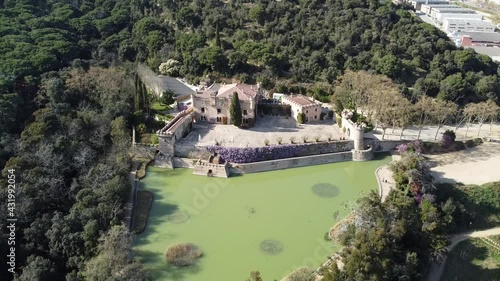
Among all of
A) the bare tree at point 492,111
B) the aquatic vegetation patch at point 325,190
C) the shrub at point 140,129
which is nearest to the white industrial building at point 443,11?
the bare tree at point 492,111

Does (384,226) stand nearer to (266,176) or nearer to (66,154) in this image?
(266,176)

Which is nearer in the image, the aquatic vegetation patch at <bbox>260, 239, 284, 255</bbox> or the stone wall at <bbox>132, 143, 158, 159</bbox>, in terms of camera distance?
the aquatic vegetation patch at <bbox>260, 239, 284, 255</bbox>

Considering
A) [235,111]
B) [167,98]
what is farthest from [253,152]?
[167,98]

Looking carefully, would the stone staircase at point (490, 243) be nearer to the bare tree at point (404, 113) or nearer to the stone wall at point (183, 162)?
the bare tree at point (404, 113)

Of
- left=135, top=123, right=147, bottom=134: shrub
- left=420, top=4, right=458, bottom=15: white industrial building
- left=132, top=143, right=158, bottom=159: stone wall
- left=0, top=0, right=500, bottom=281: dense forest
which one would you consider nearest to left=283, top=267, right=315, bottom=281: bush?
left=0, top=0, right=500, bottom=281: dense forest

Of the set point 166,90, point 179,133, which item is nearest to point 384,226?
point 179,133

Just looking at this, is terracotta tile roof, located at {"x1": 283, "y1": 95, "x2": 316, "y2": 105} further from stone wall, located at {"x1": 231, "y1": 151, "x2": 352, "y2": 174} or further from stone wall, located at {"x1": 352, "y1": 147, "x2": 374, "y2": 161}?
stone wall, located at {"x1": 352, "y1": 147, "x2": 374, "y2": 161}
